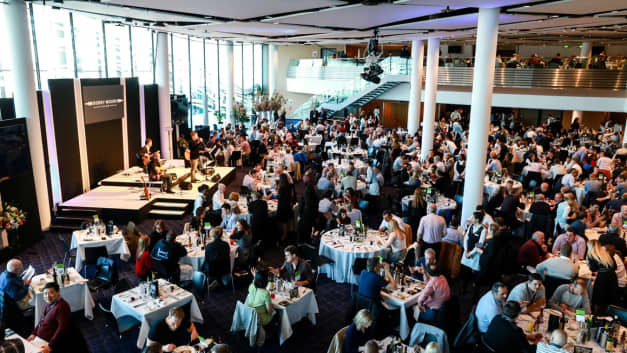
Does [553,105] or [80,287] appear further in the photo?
[553,105]

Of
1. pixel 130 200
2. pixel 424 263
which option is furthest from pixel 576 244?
pixel 130 200

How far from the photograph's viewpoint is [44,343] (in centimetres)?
538

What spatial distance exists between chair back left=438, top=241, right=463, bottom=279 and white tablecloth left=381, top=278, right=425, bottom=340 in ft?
4.73

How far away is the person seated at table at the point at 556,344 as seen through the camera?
508 cm

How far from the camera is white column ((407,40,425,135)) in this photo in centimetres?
1867

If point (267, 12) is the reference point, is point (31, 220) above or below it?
below

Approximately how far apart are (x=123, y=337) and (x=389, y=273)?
12.5 ft

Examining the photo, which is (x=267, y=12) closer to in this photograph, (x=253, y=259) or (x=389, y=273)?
(x=253, y=259)

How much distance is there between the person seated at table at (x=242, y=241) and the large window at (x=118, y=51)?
9308 millimetres

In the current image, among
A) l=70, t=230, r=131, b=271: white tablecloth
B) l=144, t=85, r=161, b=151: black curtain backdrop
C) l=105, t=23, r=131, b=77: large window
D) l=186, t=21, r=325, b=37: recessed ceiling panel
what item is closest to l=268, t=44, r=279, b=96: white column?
l=144, t=85, r=161, b=151: black curtain backdrop

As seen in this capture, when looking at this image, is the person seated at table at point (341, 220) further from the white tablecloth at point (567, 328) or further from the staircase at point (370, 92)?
the staircase at point (370, 92)

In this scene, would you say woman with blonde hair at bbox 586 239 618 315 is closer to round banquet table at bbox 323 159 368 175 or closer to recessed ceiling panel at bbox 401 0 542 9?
recessed ceiling panel at bbox 401 0 542 9

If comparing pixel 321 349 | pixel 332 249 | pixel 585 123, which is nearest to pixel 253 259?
pixel 332 249

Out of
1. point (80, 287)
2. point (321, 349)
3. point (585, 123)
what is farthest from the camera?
point (585, 123)
